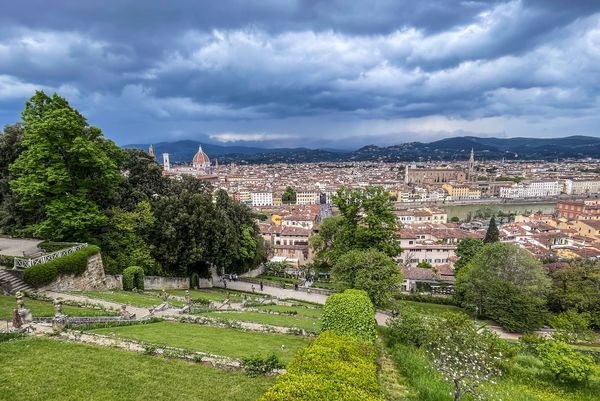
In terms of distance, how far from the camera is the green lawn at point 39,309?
12.3m

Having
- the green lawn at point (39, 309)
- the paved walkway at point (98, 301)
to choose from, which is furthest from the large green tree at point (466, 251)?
the green lawn at point (39, 309)

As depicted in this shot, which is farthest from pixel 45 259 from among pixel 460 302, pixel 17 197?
pixel 460 302

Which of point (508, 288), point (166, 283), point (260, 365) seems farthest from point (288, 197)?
point (260, 365)

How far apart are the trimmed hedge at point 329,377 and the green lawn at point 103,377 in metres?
1.75

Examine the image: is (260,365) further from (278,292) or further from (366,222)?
(278,292)

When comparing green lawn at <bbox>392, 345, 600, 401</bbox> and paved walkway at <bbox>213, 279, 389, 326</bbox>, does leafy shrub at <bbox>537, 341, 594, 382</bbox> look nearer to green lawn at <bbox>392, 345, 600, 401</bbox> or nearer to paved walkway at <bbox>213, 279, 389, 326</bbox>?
green lawn at <bbox>392, 345, 600, 401</bbox>

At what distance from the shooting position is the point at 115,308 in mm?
14867

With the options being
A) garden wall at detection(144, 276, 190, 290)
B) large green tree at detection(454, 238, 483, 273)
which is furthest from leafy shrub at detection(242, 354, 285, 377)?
large green tree at detection(454, 238, 483, 273)

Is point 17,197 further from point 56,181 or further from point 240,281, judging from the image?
point 240,281

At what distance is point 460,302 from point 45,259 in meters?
30.5

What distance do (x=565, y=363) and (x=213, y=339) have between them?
1138cm

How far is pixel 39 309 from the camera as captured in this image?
12.9 meters

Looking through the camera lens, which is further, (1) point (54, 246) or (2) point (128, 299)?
(1) point (54, 246)

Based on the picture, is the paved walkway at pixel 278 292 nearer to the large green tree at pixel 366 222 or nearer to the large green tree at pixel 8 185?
the large green tree at pixel 366 222
